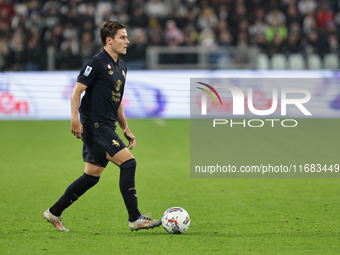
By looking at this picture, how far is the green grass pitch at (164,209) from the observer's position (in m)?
5.01

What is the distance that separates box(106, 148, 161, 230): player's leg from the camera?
5426mm

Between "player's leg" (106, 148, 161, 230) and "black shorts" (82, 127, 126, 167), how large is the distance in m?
0.06

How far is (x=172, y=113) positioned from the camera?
56.1 ft

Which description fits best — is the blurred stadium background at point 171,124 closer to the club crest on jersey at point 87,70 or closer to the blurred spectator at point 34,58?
the blurred spectator at point 34,58

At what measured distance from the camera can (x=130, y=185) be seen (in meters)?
5.48

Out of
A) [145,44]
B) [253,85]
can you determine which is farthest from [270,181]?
[145,44]

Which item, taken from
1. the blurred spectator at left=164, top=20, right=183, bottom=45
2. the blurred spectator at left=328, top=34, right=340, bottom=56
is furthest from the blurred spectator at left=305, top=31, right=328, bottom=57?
the blurred spectator at left=164, top=20, right=183, bottom=45

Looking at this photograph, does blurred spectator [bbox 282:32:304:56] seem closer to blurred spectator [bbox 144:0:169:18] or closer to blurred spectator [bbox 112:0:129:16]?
blurred spectator [bbox 144:0:169:18]

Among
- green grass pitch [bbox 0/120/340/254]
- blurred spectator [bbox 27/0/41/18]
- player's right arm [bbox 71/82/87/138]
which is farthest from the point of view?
blurred spectator [bbox 27/0/41/18]

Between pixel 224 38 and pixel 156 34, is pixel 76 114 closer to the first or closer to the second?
pixel 224 38

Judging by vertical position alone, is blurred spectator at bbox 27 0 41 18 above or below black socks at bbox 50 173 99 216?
above

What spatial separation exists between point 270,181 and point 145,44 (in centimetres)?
1061

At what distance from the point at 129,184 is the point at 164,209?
1.30m

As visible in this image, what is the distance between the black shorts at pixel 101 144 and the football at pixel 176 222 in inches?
31.1
